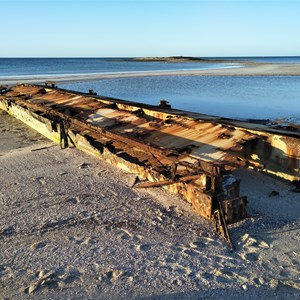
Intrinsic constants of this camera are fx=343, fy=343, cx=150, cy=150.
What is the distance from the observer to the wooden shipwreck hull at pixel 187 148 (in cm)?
411

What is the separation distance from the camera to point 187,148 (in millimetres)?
5727

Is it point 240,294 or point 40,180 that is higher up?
point 240,294

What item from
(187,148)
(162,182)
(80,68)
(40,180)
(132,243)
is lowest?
(80,68)

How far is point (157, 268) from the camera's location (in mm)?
3277

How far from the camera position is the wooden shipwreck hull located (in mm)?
4105

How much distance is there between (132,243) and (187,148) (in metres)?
2.40

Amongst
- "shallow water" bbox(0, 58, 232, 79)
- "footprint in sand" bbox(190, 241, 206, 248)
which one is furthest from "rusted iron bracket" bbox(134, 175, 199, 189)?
"shallow water" bbox(0, 58, 232, 79)

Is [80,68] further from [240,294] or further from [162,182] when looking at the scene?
[240,294]

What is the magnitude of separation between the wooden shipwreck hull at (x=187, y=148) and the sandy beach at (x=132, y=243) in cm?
26

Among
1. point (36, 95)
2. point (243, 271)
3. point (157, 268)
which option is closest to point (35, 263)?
point (157, 268)

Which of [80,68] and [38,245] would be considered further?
[80,68]

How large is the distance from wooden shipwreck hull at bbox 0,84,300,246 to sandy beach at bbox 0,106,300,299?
265 mm

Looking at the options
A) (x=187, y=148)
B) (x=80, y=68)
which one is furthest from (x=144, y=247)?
(x=80, y=68)

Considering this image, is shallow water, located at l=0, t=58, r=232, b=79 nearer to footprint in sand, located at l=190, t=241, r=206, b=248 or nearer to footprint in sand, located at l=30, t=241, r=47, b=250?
footprint in sand, located at l=30, t=241, r=47, b=250
